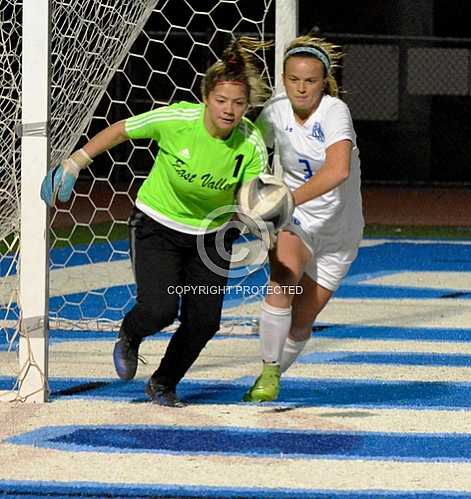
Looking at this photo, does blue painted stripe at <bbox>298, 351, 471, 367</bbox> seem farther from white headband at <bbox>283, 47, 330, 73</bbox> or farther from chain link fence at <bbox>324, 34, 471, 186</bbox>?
chain link fence at <bbox>324, 34, 471, 186</bbox>

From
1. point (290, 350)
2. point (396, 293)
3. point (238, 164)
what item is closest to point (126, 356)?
point (290, 350)

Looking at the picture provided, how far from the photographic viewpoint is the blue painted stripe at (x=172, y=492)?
4793 millimetres

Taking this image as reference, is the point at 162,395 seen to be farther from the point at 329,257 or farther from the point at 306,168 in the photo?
the point at 306,168

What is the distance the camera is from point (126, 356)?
645 centimetres

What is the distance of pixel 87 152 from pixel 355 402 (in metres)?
1.59

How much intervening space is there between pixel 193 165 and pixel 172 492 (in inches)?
66.1

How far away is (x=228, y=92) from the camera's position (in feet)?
19.8

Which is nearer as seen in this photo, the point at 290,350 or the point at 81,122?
the point at 290,350

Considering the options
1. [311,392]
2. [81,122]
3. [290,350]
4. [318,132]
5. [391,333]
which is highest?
[318,132]

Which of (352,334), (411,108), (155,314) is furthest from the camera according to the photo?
(411,108)

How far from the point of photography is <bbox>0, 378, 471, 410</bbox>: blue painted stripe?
6.54 metres

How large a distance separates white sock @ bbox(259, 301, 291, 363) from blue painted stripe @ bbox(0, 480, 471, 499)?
57.3 inches

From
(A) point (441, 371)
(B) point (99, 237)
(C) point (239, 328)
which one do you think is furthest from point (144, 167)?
(A) point (441, 371)

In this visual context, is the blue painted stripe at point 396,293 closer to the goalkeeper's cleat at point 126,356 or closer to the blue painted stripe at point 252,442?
the goalkeeper's cleat at point 126,356
